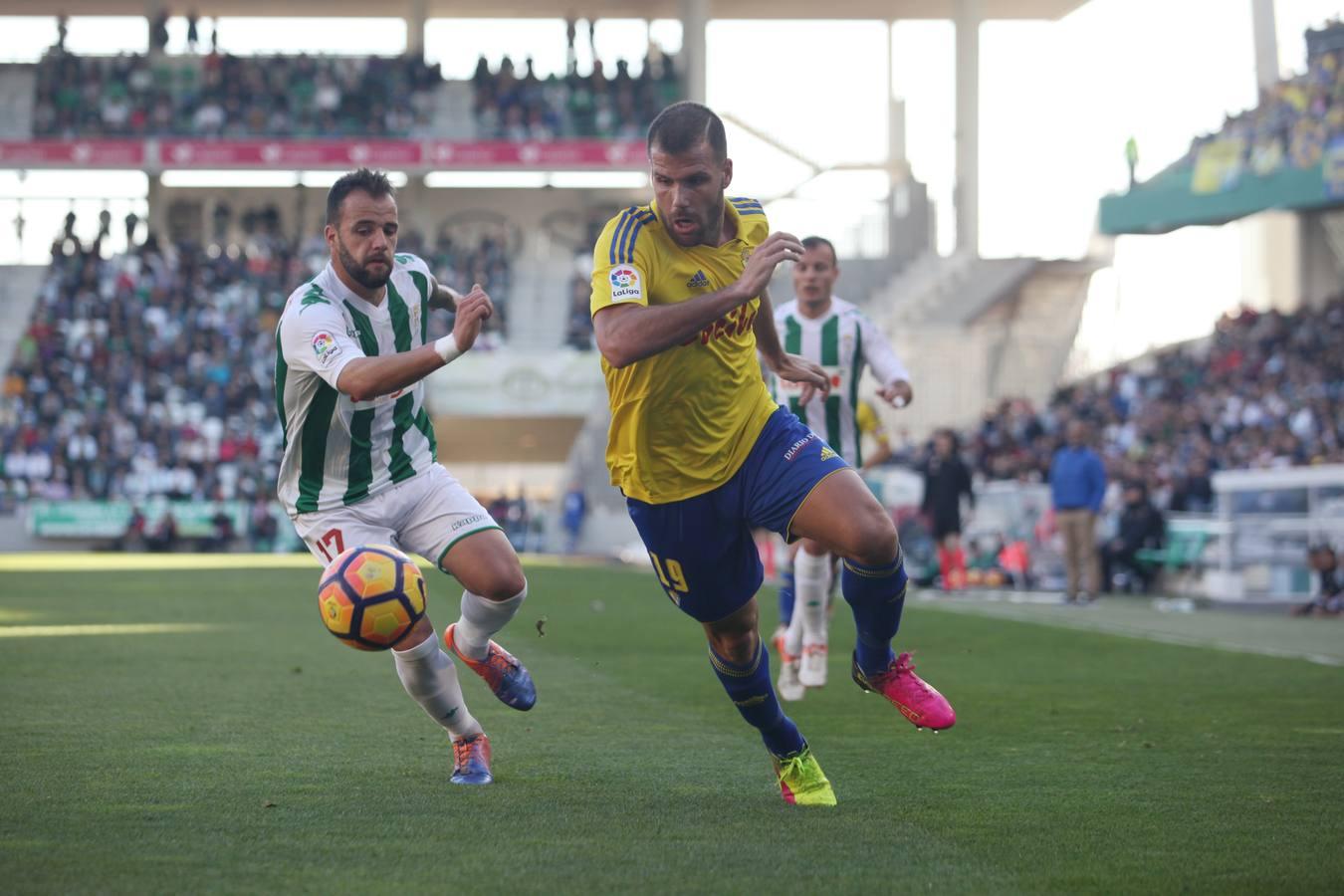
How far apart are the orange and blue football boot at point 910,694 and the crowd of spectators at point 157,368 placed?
31700 mm

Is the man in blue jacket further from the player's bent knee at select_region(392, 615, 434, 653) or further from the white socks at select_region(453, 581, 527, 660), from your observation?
the player's bent knee at select_region(392, 615, 434, 653)

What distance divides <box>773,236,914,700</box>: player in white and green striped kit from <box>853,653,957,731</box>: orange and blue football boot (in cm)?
368

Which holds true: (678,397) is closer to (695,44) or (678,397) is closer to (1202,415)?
(1202,415)

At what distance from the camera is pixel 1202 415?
29688 millimetres

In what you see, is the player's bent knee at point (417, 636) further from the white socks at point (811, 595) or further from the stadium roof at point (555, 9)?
the stadium roof at point (555, 9)

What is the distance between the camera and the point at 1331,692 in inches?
386

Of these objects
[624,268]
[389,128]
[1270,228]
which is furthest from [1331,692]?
[389,128]

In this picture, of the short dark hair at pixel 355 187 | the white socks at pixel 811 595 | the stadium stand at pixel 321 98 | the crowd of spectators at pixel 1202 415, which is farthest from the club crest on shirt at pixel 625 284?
the stadium stand at pixel 321 98

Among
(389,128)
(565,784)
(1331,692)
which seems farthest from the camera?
(389,128)

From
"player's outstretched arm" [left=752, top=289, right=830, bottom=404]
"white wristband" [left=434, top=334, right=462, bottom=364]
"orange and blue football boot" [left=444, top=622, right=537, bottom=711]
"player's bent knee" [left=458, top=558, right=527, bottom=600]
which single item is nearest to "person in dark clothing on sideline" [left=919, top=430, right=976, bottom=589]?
"player's outstretched arm" [left=752, top=289, right=830, bottom=404]

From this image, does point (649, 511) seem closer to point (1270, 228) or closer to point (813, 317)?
point (813, 317)

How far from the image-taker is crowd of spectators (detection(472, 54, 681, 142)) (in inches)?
1849

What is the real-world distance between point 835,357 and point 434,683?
14.2 ft

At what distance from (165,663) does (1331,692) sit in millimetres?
7089
